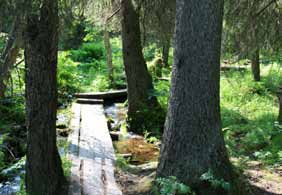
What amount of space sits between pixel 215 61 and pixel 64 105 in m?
7.95

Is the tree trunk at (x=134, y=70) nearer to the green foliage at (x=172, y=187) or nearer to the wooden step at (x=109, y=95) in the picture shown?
the wooden step at (x=109, y=95)

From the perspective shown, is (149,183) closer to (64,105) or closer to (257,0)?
(257,0)

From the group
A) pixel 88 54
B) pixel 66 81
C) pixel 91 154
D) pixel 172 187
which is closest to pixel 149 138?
pixel 91 154

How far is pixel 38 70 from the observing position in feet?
17.2

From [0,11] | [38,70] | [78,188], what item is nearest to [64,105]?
[78,188]

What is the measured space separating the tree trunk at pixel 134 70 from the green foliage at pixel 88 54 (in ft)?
42.7

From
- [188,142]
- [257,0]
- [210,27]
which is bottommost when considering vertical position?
[188,142]

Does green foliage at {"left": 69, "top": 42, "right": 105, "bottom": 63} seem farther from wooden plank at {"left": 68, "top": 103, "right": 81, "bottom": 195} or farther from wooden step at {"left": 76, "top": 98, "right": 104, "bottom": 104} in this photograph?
wooden plank at {"left": 68, "top": 103, "right": 81, "bottom": 195}

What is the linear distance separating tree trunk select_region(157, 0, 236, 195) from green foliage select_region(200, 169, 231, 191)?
3.3 inches

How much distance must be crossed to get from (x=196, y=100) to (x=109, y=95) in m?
9.22

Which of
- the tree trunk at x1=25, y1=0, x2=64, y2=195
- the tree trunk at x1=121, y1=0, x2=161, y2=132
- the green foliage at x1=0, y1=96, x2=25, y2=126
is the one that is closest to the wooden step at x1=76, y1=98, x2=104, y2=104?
the green foliage at x1=0, y1=96, x2=25, y2=126

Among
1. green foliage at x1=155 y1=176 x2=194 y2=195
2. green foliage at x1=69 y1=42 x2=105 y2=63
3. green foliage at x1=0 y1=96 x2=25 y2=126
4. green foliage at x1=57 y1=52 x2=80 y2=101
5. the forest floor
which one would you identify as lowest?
the forest floor

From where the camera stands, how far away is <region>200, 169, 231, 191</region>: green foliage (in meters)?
5.14

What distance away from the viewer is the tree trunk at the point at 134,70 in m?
10.8
